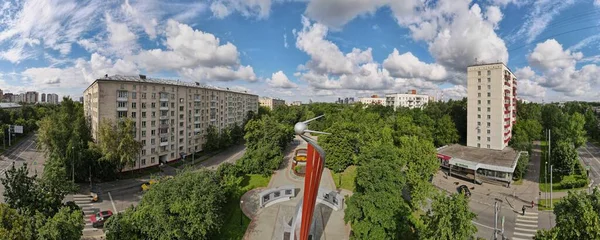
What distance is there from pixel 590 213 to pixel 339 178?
106 feet

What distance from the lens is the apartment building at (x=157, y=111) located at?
166 feet

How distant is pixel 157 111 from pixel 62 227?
42970 mm

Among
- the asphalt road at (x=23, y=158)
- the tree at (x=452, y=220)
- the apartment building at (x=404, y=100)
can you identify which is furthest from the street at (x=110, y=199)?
the apartment building at (x=404, y=100)

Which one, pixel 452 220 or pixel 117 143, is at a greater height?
pixel 117 143

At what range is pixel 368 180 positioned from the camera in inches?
1035

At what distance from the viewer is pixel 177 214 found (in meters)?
23.0

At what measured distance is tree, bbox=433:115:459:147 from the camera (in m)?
69.0

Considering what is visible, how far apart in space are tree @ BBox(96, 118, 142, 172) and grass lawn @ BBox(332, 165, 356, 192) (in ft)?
105

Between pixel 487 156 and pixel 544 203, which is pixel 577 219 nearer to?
pixel 544 203

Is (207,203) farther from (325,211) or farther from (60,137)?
(60,137)

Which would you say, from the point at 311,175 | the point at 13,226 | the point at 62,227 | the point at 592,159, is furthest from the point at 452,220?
the point at 592,159

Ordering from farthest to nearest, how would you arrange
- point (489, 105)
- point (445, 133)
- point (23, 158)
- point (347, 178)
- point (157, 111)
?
point (445, 133)
point (489, 105)
point (23, 158)
point (157, 111)
point (347, 178)

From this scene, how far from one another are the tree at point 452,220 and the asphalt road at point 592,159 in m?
46.9

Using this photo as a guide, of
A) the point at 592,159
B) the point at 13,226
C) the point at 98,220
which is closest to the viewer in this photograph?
the point at 13,226
